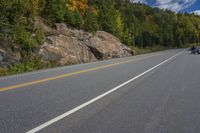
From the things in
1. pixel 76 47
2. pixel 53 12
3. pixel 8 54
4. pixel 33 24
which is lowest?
pixel 76 47

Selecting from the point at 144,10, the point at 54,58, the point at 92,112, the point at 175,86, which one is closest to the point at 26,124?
the point at 92,112

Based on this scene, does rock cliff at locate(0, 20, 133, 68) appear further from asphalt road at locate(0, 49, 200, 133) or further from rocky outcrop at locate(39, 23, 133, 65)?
asphalt road at locate(0, 49, 200, 133)

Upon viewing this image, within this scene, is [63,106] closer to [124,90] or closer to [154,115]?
[154,115]

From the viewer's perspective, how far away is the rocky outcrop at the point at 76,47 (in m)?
29.9

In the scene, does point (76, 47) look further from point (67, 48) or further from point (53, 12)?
point (53, 12)

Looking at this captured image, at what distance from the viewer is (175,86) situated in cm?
1088

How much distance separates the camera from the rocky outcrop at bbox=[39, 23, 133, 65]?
29.9m

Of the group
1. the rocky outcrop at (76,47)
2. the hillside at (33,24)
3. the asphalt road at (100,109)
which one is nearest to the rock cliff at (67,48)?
the rocky outcrop at (76,47)

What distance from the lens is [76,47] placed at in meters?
35.1

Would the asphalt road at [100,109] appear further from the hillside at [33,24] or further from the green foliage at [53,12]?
the green foliage at [53,12]

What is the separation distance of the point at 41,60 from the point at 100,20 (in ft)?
113

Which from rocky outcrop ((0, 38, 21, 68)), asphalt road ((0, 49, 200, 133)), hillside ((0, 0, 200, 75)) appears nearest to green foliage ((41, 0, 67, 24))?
hillside ((0, 0, 200, 75))

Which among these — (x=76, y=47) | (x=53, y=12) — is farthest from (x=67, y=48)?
(x=53, y=12)

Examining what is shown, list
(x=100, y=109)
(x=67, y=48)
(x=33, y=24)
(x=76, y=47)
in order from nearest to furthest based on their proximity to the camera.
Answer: (x=100, y=109)
(x=33, y=24)
(x=67, y=48)
(x=76, y=47)
